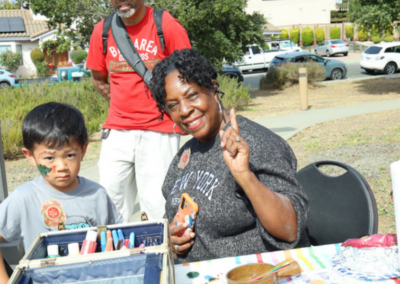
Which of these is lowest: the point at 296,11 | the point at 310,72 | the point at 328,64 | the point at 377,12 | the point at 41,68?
the point at 310,72

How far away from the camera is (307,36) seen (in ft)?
177

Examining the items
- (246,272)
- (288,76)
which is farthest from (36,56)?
(246,272)

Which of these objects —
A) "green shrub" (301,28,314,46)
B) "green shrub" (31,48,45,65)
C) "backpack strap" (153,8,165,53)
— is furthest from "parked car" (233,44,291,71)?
"backpack strap" (153,8,165,53)

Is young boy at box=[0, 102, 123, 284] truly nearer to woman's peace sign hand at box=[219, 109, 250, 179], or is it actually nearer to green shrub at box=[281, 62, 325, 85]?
woman's peace sign hand at box=[219, 109, 250, 179]

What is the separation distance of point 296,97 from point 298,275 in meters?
15.2

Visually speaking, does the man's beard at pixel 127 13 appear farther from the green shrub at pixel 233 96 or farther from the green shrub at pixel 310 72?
the green shrub at pixel 310 72

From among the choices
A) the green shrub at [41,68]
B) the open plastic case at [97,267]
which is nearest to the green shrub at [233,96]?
the open plastic case at [97,267]

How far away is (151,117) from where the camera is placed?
3.19 meters

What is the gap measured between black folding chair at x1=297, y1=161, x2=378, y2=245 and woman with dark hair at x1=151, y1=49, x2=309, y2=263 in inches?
10.1

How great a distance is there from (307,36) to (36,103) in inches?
1867

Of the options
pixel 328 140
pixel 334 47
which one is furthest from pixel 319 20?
pixel 328 140

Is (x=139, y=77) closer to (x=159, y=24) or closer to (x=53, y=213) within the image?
(x=159, y=24)

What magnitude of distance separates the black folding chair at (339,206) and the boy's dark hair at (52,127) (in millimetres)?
1149

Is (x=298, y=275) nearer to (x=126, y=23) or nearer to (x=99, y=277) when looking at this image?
(x=99, y=277)
